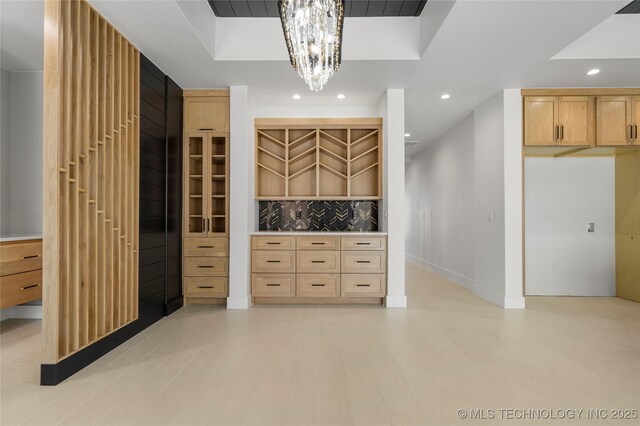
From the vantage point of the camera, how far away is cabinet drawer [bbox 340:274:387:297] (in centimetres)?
452

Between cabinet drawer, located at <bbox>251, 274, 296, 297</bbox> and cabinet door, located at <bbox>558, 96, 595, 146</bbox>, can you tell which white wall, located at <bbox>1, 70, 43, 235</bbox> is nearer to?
cabinet drawer, located at <bbox>251, 274, 296, 297</bbox>

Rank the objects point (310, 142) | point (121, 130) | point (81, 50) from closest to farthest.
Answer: point (81, 50) < point (121, 130) < point (310, 142)

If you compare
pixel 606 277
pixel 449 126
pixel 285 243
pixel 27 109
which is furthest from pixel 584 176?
pixel 27 109

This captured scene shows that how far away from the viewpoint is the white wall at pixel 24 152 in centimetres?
396

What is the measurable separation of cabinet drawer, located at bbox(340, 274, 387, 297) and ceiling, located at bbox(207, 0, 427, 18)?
2.95 metres

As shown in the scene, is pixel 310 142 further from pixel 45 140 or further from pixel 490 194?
pixel 45 140

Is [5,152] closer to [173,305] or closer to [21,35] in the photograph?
[21,35]

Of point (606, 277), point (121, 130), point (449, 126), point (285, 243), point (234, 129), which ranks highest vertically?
point (449, 126)

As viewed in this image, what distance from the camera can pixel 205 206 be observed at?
14.8 feet

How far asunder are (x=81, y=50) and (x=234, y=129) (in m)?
1.98

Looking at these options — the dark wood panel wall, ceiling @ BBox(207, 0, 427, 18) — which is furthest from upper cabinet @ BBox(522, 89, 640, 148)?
the dark wood panel wall

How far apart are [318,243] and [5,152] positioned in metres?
3.60

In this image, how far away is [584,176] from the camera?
16.8 ft

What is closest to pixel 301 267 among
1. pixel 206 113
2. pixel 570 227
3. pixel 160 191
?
pixel 160 191
